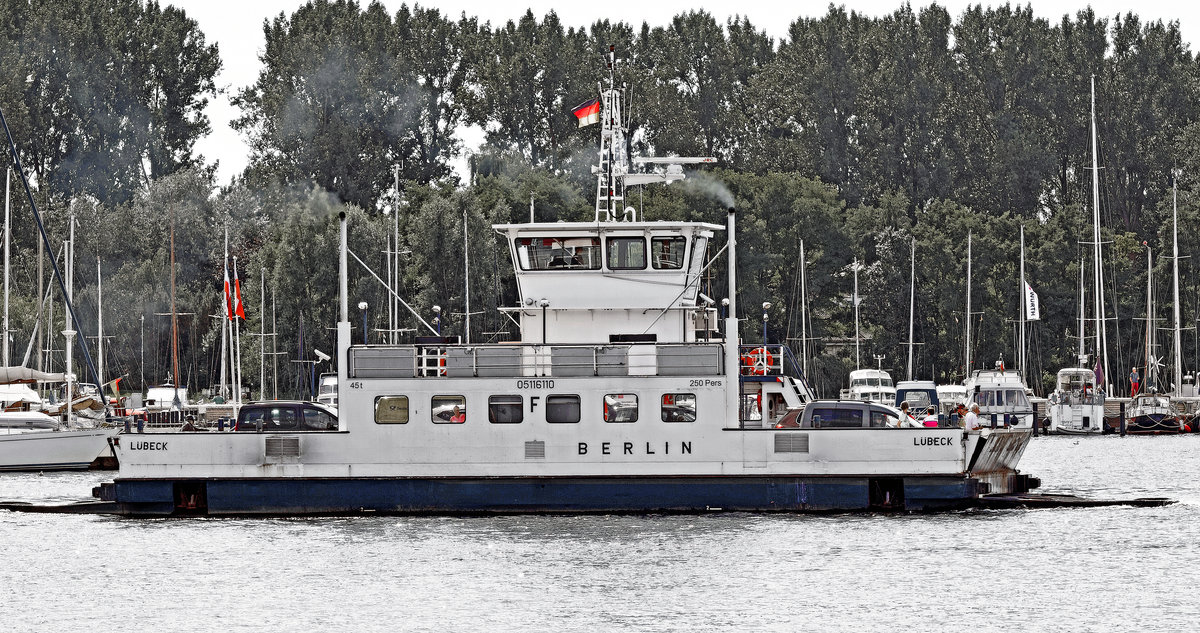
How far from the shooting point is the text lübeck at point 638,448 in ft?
132

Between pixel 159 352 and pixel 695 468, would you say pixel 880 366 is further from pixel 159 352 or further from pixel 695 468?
pixel 695 468

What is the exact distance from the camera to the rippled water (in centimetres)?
3256

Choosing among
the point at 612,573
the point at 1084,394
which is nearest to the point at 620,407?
the point at 612,573

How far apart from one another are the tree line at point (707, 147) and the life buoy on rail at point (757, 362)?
202 feet

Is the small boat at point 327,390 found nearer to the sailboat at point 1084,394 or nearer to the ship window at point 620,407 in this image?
the sailboat at point 1084,394

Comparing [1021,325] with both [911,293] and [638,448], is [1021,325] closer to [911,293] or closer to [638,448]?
[911,293]

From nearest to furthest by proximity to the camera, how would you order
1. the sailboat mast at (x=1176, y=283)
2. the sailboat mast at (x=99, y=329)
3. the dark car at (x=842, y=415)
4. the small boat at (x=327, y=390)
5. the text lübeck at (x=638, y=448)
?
the text lübeck at (x=638, y=448) < the dark car at (x=842, y=415) < the small boat at (x=327, y=390) < the sailboat mast at (x=99, y=329) < the sailboat mast at (x=1176, y=283)

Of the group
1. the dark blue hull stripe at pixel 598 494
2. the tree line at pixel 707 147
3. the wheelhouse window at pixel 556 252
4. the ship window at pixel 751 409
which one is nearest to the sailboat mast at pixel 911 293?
the tree line at pixel 707 147

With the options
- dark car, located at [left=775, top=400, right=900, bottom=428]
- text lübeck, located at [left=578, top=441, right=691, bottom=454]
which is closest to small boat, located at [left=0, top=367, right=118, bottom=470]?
text lübeck, located at [left=578, top=441, right=691, bottom=454]

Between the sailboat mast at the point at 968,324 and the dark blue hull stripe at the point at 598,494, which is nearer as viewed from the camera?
the dark blue hull stripe at the point at 598,494

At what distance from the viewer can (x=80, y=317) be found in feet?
354

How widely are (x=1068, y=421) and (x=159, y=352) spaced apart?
47885mm

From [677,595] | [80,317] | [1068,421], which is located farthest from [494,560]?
[80,317]

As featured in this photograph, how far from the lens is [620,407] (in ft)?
134
